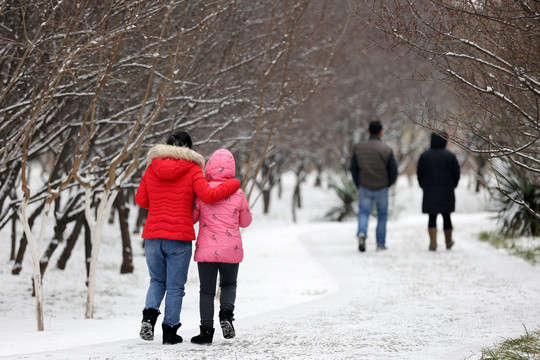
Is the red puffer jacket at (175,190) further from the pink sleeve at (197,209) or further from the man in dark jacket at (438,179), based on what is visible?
the man in dark jacket at (438,179)

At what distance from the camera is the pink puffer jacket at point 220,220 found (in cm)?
571

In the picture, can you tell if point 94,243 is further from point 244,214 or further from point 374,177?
point 374,177

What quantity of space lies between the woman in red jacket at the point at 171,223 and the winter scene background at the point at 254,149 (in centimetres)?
24

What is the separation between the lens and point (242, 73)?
32.3 feet

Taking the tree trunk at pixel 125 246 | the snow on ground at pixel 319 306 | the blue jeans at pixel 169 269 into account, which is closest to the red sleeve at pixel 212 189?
the blue jeans at pixel 169 269

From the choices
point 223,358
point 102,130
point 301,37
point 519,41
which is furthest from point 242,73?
point 223,358

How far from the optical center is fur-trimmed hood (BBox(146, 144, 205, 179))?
5.73 m

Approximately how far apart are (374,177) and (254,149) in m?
3.79

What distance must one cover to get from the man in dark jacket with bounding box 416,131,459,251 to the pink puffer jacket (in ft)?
21.9

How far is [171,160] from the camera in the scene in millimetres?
5781

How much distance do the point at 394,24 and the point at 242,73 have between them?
14.5 feet

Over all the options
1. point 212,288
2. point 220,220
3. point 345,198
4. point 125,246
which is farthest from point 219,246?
point 345,198

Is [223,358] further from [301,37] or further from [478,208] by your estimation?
[478,208]

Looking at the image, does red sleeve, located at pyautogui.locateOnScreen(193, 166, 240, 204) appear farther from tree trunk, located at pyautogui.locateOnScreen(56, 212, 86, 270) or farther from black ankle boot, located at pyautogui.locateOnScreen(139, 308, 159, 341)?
tree trunk, located at pyautogui.locateOnScreen(56, 212, 86, 270)
